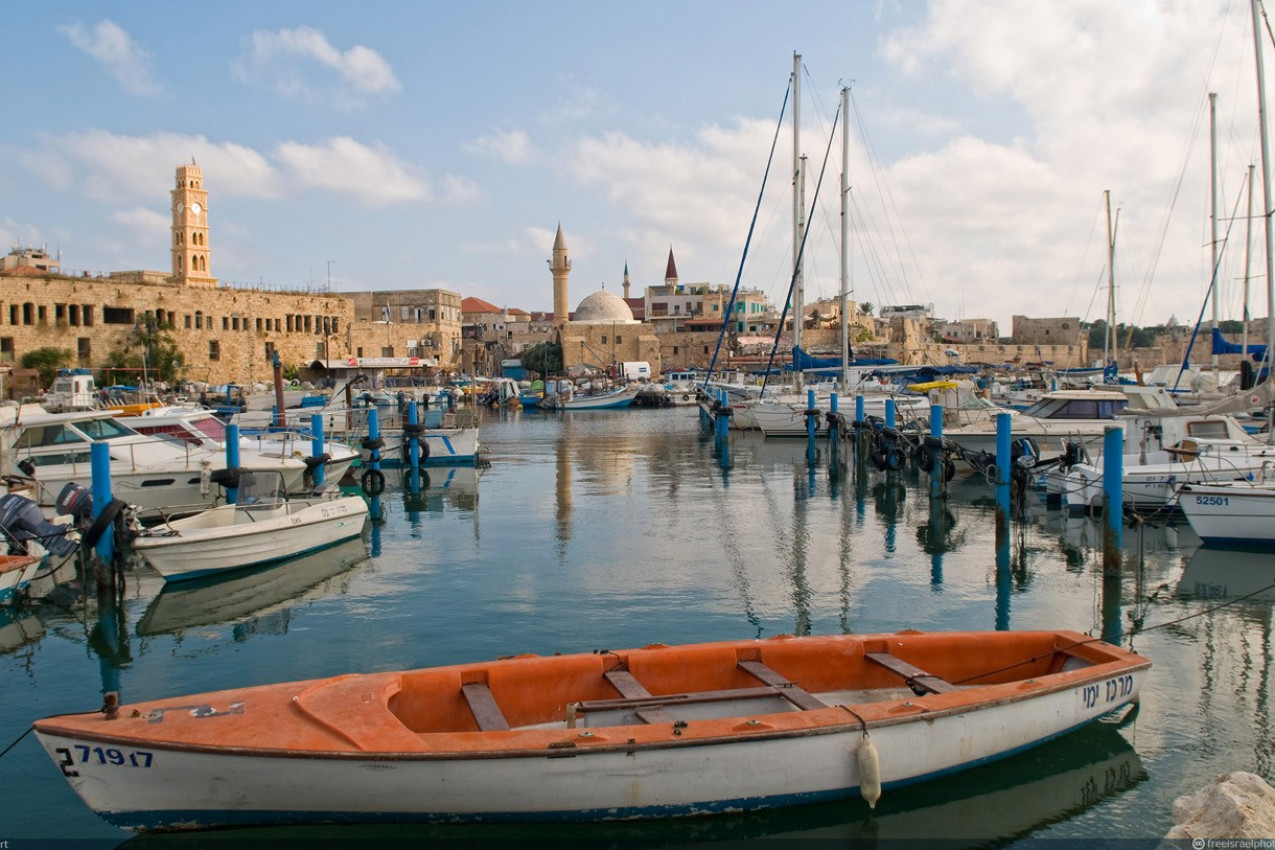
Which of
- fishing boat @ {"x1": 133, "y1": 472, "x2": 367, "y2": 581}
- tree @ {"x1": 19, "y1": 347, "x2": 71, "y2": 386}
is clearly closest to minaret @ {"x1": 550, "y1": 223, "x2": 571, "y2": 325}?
tree @ {"x1": 19, "y1": 347, "x2": 71, "y2": 386}

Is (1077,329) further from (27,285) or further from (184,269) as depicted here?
(27,285)

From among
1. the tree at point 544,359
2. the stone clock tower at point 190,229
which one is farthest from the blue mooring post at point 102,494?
the tree at point 544,359

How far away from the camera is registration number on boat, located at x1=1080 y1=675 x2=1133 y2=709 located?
7855 mm

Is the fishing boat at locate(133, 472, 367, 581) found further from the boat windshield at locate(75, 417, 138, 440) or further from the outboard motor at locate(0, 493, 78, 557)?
the boat windshield at locate(75, 417, 138, 440)

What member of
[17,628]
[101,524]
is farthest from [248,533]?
[17,628]

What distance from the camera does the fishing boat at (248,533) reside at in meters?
13.5

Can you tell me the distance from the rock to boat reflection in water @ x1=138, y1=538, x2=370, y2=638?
31.7ft

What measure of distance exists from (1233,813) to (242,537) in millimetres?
12567

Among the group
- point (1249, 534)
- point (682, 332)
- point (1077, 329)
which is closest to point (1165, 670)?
point (1249, 534)

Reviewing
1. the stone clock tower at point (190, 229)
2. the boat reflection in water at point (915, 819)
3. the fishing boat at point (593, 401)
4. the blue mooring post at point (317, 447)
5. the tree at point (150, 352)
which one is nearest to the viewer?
the boat reflection in water at point (915, 819)

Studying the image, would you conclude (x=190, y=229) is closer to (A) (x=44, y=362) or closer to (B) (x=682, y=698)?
(A) (x=44, y=362)

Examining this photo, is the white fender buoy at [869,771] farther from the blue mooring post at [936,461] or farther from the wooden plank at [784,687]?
the blue mooring post at [936,461]

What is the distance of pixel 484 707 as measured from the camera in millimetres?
7266

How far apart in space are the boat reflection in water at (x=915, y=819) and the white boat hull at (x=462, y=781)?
0.18m
